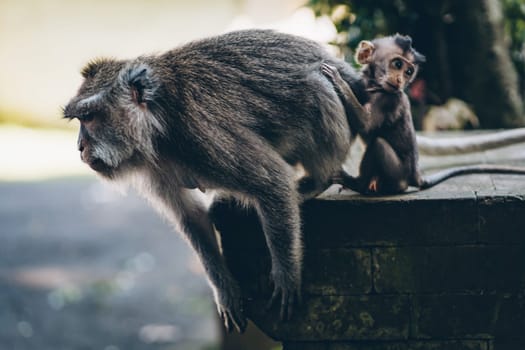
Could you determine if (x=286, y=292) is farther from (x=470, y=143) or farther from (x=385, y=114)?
(x=470, y=143)

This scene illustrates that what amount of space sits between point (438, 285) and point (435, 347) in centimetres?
36

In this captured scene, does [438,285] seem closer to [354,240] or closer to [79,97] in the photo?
[354,240]

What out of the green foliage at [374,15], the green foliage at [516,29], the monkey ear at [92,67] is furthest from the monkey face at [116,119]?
the green foliage at [516,29]

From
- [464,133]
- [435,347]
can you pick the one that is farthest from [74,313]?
[435,347]

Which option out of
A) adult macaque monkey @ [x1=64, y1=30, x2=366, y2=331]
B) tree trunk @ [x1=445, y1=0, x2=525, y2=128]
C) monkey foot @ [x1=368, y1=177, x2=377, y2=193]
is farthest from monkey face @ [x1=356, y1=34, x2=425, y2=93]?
tree trunk @ [x1=445, y1=0, x2=525, y2=128]

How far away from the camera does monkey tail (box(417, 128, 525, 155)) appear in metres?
5.55

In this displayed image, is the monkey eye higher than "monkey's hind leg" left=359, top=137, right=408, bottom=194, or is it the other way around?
the monkey eye

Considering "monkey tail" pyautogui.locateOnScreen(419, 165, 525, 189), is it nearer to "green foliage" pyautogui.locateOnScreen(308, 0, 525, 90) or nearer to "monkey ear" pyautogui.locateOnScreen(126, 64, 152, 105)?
"monkey ear" pyautogui.locateOnScreen(126, 64, 152, 105)

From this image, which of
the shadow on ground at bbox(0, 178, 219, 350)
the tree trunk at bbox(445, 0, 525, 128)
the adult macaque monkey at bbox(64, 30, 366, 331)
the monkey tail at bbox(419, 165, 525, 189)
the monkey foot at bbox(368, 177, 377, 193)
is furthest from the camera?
the shadow on ground at bbox(0, 178, 219, 350)

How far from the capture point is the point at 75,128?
18062 millimetres

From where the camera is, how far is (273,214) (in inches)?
162

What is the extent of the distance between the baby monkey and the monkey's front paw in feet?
2.95

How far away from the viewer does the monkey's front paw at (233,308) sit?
4.44m

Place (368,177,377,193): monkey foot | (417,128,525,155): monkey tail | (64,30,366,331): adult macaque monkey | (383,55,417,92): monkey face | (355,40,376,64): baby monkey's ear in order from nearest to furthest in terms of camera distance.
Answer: (64,30,366,331): adult macaque monkey → (383,55,417,92): monkey face → (355,40,376,64): baby monkey's ear → (368,177,377,193): monkey foot → (417,128,525,155): monkey tail
